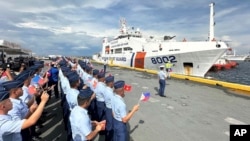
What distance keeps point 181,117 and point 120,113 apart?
465 cm

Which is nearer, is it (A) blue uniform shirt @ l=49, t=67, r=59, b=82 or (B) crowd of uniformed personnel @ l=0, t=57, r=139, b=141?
(B) crowd of uniformed personnel @ l=0, t=57, r=139, b=141

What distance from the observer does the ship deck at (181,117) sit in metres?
6.70

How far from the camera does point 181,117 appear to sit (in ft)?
27.9

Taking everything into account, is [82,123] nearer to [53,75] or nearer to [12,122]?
[12,122]

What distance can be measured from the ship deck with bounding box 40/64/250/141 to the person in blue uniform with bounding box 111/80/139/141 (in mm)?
1814

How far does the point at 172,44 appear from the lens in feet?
93.0

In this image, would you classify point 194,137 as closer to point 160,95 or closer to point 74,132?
point 74,132

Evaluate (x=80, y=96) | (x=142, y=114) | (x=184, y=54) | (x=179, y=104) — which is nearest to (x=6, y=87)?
(x=80, y=96)

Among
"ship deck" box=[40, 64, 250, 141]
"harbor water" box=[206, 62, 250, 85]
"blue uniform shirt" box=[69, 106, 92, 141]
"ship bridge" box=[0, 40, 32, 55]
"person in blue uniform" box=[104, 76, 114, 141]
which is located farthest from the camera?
"harbor water" box=[206, 62, 250, 85]

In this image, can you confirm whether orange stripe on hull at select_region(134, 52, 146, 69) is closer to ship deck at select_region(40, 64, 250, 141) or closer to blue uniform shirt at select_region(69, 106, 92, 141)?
ship deck at select_region(40, 64, 250, 141)

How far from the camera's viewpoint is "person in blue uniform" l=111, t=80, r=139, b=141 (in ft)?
14.4

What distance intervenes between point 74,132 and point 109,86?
2177 mm

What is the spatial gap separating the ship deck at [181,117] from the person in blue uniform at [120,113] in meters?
1.81

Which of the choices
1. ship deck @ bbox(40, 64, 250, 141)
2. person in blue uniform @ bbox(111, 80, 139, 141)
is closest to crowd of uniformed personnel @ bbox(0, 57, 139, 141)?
person in blue uniform @ bbox(111, 80, 139, 141)
